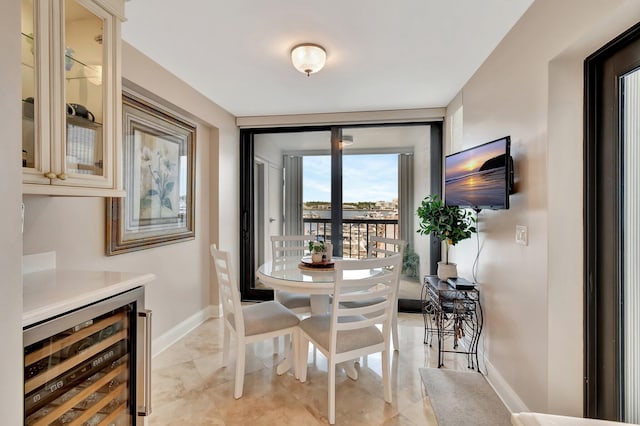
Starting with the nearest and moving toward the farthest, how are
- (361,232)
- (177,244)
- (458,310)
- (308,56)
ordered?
(308,56) < (458,310) < (177,244) < (361,232)

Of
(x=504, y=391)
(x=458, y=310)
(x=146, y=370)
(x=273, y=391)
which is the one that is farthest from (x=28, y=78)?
(x=504, y=391)

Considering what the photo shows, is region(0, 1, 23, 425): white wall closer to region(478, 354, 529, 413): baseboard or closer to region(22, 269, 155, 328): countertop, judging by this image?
region(22, 269, 155, 328): countertop

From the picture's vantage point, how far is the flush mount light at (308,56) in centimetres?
215

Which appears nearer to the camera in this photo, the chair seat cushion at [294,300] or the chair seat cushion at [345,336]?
the chair seat cushion at [345,336]

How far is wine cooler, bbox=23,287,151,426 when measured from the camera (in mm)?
1064

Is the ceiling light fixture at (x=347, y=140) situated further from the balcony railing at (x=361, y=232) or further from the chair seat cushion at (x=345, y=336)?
the chair seat cushion at (x=345, y=336)

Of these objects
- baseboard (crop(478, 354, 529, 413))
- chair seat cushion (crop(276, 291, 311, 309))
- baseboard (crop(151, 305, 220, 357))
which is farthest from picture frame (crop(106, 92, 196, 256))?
baseboard (crop(478, 354, 529, 413))

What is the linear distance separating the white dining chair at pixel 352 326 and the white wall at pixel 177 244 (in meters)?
1.43

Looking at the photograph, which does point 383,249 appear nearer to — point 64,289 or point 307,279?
point 307,279

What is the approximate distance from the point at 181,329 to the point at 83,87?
2.37 metres

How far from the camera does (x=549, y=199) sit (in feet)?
5.21

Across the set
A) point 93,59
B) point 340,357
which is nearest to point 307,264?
point 340,357

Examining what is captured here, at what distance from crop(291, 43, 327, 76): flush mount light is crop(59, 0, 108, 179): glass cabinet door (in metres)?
1.12

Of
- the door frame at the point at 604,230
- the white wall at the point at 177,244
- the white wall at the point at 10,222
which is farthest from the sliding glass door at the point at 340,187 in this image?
the white wall at the point at 10,222
